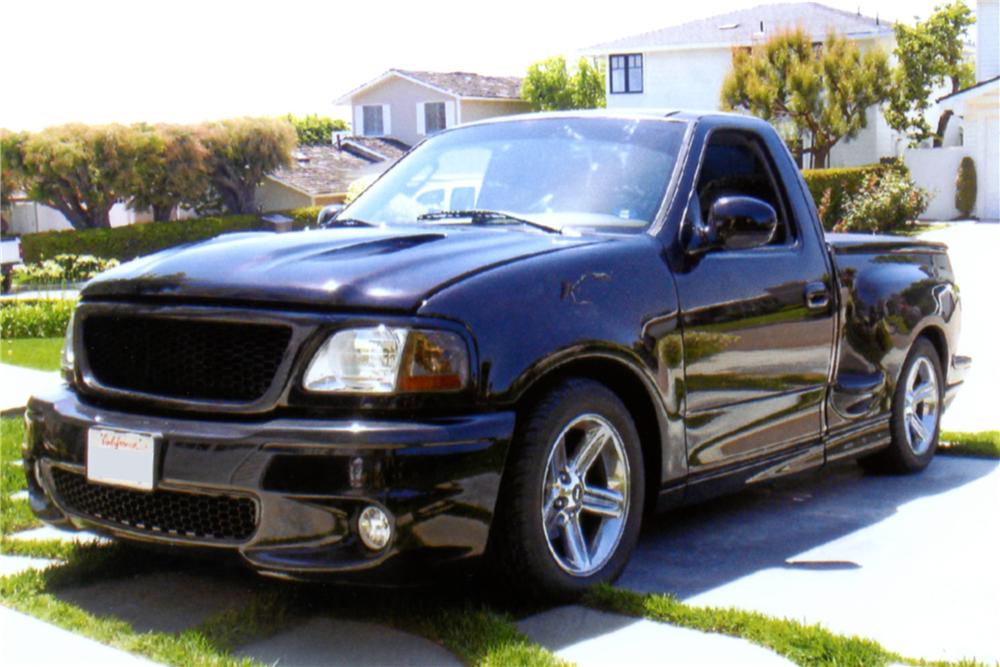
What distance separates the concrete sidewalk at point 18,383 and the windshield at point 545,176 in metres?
3.47

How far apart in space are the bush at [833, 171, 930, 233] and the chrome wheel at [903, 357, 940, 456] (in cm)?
2853

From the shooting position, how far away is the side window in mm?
5762

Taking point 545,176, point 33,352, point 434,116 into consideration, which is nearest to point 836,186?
point 33,352

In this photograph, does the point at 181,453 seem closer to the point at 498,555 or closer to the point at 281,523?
the point at 281,523

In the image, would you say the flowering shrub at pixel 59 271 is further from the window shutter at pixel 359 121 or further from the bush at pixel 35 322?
the window shutter at pixel 359 121

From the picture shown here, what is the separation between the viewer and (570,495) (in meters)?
4.65

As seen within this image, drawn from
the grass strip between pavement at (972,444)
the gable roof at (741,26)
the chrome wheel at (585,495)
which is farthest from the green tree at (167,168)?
the chrome wheel at (585,495)

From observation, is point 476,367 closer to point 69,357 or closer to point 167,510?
point 167,510

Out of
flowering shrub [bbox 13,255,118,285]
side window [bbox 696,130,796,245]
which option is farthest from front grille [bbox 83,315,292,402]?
flowering shrub [bbox 13,255,118,285]

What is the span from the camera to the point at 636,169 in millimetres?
5492

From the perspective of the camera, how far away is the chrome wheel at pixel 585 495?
4.60 metres

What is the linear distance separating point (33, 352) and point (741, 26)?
142ft

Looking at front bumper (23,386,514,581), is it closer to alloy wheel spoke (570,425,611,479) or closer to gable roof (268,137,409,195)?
alloy wheel spoke (570,425,611,479)

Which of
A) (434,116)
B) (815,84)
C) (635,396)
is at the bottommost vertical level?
(635,396)
